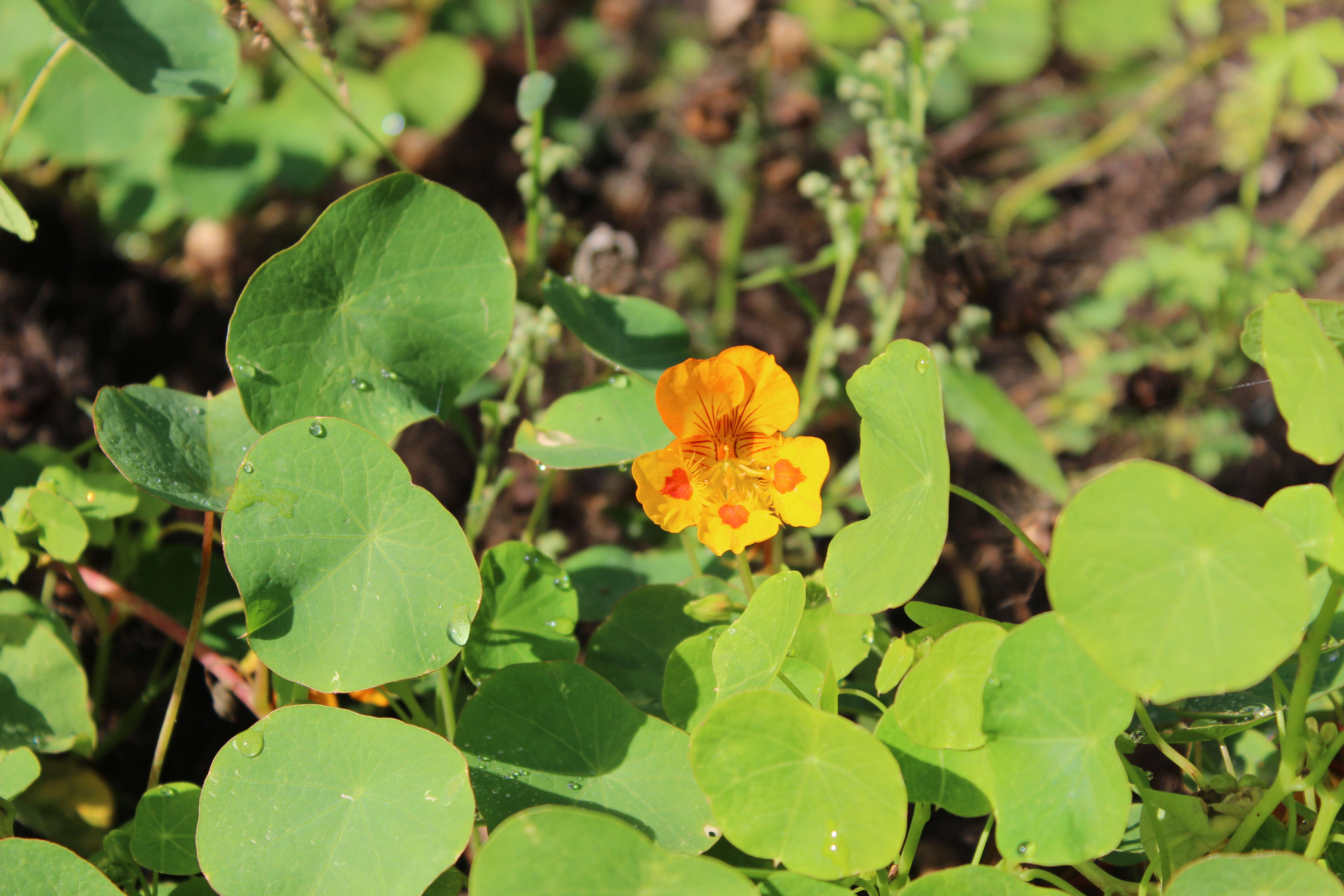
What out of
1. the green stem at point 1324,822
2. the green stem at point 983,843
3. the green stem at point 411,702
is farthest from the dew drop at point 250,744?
the green stem at point 1324,822

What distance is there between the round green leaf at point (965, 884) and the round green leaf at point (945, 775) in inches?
3.2

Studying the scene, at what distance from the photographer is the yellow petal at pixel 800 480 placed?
0.98 meters

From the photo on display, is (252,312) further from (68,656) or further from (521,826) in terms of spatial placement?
(521,826)

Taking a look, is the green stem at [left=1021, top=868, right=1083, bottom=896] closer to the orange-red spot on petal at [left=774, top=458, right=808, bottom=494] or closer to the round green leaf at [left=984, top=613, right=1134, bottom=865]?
the round green leaf at [left=984, top=613, right=1134, bottom=865]

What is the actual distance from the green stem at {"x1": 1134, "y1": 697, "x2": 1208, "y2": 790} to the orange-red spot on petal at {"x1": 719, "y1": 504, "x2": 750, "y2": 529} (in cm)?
43

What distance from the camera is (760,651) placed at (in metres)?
0.88

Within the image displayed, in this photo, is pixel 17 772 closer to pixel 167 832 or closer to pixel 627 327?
pixel 167 832

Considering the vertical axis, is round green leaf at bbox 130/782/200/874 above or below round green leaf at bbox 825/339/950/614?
below

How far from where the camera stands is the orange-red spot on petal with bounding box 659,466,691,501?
98 centimetres

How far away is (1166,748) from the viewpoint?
857 millimetres

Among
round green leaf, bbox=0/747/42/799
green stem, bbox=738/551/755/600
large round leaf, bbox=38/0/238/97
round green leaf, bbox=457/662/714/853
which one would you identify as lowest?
round green leaf, bbox=0/747/42/799

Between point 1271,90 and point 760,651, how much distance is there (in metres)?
2.22

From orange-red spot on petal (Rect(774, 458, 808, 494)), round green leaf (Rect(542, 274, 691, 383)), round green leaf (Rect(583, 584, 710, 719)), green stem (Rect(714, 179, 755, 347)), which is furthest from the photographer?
green stem (Rect(714, 179, 755, 347))

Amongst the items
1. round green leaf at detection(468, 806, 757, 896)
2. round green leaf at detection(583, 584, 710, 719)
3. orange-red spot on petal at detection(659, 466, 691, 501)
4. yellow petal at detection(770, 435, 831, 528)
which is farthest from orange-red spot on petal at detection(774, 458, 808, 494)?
round green leaf at detection(468, 806, 757, 896)
